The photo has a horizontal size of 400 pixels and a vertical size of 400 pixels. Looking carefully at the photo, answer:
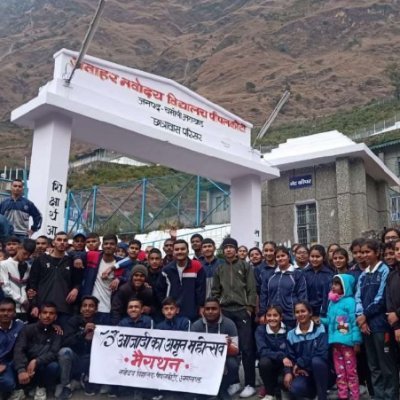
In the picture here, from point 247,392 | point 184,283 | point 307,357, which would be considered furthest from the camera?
point 184,283

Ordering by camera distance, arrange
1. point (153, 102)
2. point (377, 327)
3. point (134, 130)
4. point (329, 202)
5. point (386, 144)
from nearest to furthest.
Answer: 1. point (377, 327)
2. point (134, 130)
3. point (153, 102)
4. point (329, 202)
5. point (386, 144)

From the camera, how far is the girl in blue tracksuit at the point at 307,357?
16.9 ft

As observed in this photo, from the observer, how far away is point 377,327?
5.03 meters

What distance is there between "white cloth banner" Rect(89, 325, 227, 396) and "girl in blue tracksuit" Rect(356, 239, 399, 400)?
1.48 m

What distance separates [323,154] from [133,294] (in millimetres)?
10394

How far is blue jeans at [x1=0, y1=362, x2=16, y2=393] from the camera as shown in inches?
210

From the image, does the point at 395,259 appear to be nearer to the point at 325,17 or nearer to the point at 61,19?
the point at 325,17

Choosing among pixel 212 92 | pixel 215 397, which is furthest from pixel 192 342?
pixel 212 92

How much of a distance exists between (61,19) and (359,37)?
66.5 m

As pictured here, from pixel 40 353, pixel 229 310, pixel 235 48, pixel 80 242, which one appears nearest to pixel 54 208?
pixel 80 242

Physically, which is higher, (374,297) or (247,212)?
(247,212)

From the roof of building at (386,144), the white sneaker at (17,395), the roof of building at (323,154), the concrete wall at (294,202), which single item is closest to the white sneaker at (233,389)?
the white sneaker at (17,395)

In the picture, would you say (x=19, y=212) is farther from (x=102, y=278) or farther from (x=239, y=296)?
(x=239, y=296)

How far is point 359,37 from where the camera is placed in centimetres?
8750
